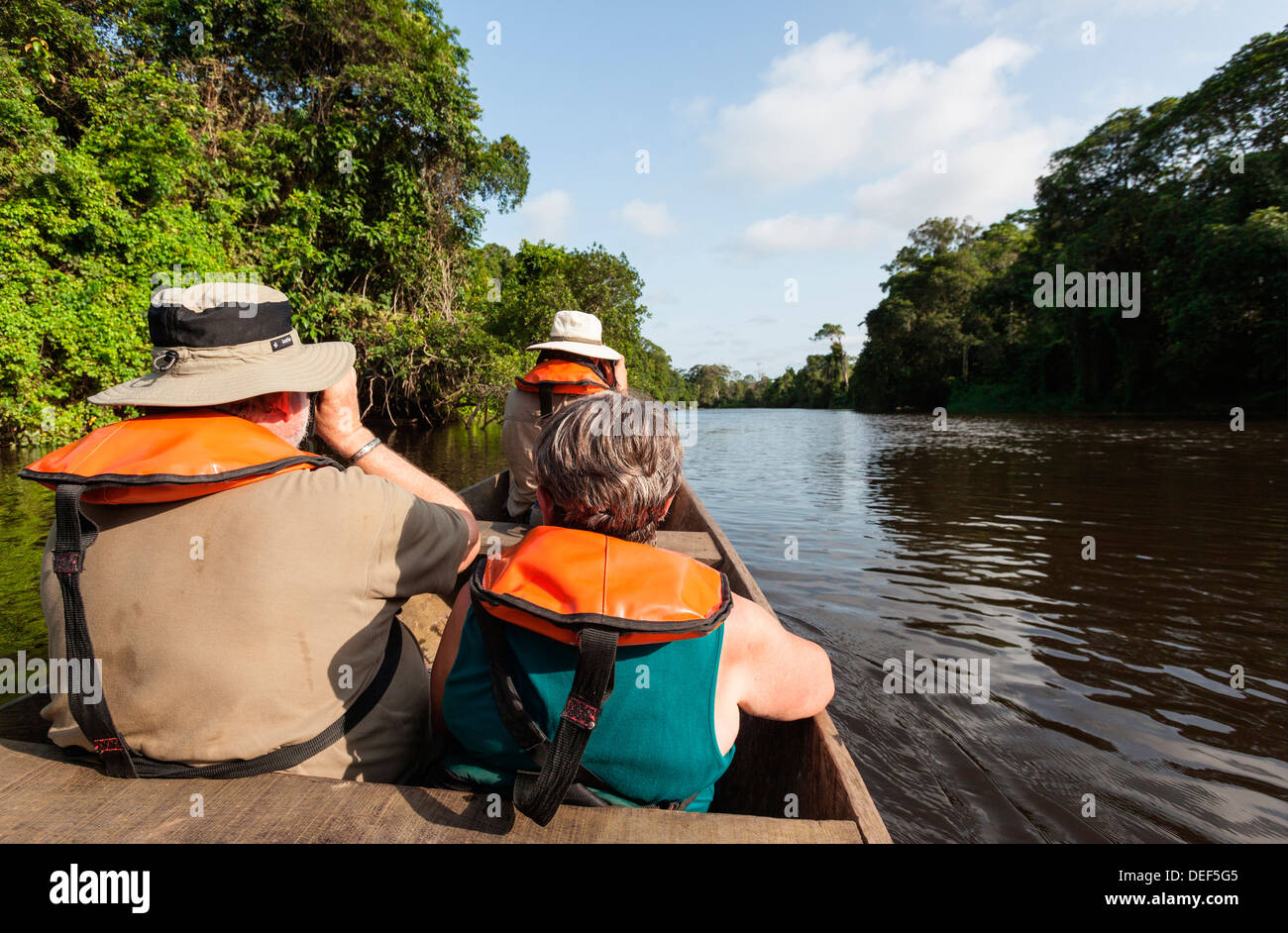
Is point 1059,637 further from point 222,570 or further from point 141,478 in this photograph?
point 141,478

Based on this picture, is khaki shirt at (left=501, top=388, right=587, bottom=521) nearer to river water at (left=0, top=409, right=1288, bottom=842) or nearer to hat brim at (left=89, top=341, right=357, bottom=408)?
hat brim at (left=89, top=341, right=357, bottom=408)

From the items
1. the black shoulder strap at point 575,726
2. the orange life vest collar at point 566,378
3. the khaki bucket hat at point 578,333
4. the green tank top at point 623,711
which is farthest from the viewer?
the khaki bucket hat at point 578,333

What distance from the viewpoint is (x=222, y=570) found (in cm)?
126

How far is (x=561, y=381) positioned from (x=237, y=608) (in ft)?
8.33

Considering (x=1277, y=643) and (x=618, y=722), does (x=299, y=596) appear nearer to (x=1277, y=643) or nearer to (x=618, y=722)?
(x=618, y=722)

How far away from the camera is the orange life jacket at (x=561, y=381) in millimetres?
3654

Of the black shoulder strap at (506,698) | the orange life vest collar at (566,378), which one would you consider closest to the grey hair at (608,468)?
the black shoulder strap at (506,698)

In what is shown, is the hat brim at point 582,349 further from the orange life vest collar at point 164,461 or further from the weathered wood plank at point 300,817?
the weathered wood plank at point 300,817

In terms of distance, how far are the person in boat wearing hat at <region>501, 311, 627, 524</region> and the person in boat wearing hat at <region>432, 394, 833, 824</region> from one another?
2.15 metres

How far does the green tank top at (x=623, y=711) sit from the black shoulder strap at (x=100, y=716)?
10.5 inches

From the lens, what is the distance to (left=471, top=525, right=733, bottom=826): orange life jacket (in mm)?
1168

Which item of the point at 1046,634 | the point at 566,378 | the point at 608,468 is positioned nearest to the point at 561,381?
the point at 566,378

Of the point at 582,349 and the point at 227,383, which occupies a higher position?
the point at 582,349
